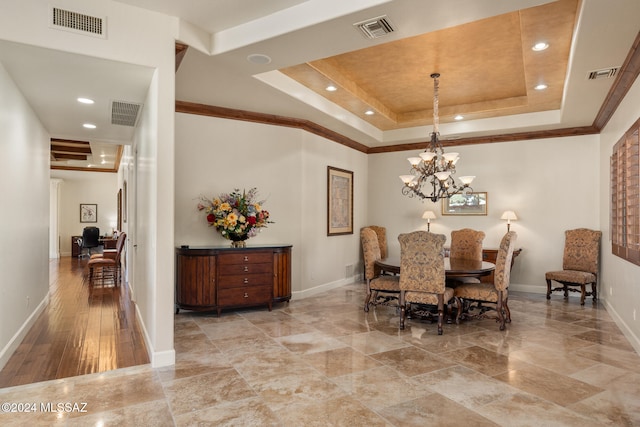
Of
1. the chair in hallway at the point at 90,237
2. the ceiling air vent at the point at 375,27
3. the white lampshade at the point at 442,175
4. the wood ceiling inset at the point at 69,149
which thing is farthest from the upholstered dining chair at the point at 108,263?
the ceiling air vent at the point at 375,27

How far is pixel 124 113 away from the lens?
455 centimetres

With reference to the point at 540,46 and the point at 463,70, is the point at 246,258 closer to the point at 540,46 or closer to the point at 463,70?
the point at 463,70

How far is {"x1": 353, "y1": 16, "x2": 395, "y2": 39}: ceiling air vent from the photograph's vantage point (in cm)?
296

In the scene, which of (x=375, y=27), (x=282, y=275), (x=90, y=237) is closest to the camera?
(x=375, y=27)

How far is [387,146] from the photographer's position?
7.85 metres

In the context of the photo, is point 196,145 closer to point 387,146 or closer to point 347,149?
point 347,149

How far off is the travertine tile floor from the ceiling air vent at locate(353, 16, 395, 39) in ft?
8.88

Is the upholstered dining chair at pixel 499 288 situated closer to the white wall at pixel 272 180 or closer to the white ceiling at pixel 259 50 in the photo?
the white ceiling at pixel 259 50

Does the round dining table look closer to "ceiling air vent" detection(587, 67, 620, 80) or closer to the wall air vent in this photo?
"ceiling air vent" detection(587, 67, 620, 80)

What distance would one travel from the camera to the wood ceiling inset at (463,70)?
3.69 m

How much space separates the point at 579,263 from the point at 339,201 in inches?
152

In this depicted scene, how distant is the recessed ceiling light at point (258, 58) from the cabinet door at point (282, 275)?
2.45m

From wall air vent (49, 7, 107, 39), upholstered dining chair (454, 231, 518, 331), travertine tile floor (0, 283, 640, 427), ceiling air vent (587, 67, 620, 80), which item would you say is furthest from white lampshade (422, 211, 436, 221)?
wall air vent (49, 7, 107, 39)

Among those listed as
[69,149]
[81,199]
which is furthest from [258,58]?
[81,199]
